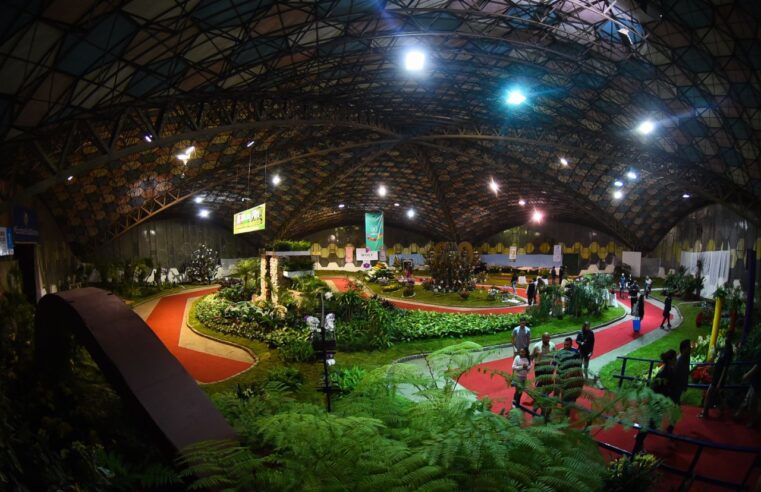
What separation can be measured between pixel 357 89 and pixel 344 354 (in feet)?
48.8

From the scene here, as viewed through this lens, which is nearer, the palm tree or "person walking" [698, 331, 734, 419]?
"person walking" [698, 331, 734, 419]

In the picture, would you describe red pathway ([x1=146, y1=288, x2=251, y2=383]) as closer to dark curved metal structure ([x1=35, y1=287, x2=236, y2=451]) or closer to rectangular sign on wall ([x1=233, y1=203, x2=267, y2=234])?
dark curved metal structure ([x1=35, y1=287, x2=236, y2=451])

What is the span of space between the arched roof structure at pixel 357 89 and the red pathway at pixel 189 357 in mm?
7542

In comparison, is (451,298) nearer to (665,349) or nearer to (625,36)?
(665,349)

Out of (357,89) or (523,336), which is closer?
(523,336)

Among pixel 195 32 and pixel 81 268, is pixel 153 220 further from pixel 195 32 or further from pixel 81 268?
pixel 195 32

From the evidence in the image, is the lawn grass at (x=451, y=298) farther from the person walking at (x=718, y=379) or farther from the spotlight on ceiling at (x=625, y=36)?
the person walking at (x=718, y=379)

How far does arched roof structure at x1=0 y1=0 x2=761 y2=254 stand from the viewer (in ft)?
39.8

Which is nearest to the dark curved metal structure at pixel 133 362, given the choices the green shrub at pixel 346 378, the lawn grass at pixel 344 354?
the lawn grass at pixel 344 354

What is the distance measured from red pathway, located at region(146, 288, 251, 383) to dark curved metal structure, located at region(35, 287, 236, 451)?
3.98 meters

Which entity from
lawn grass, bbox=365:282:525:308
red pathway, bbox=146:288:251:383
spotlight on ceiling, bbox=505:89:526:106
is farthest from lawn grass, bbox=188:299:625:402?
spotlight on ceiling, bbox=505:89:526:106

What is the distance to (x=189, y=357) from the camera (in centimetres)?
1465

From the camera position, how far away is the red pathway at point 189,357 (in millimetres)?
12875

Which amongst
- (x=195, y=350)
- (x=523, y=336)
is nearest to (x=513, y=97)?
(x=523, y=336)
